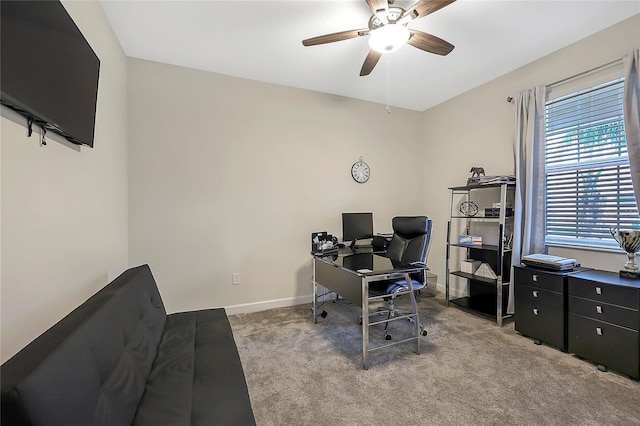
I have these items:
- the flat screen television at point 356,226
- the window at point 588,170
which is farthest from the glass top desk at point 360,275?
the window at point 588,170

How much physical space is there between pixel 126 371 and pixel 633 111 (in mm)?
3647

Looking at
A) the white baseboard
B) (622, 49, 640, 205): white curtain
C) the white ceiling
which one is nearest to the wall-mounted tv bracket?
the white ceiling

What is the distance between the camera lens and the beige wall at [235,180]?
288cm

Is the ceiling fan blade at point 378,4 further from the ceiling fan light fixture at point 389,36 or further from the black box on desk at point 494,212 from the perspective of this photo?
the black box on desk at point 494,212

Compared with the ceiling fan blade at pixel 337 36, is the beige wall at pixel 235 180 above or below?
below

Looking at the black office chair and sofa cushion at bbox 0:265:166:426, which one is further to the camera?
the black office chair

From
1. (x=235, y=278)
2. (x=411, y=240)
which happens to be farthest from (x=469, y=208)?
(x=235, y=278)

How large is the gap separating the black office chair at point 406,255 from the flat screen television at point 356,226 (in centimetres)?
46

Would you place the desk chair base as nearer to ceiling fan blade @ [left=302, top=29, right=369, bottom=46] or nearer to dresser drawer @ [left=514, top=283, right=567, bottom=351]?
dresser drawer @ [left=514, top=283, right=567, bottom=351]

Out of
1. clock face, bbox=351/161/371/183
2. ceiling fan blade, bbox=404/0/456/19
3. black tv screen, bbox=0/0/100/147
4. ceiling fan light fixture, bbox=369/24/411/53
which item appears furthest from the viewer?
clock face, bbox=351/161/371/183

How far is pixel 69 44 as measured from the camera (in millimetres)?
1345

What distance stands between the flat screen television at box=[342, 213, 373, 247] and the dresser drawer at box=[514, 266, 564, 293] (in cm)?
161

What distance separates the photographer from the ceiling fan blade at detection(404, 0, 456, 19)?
5.71 feet

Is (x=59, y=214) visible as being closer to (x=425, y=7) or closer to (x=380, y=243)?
(x=425, y=7)
